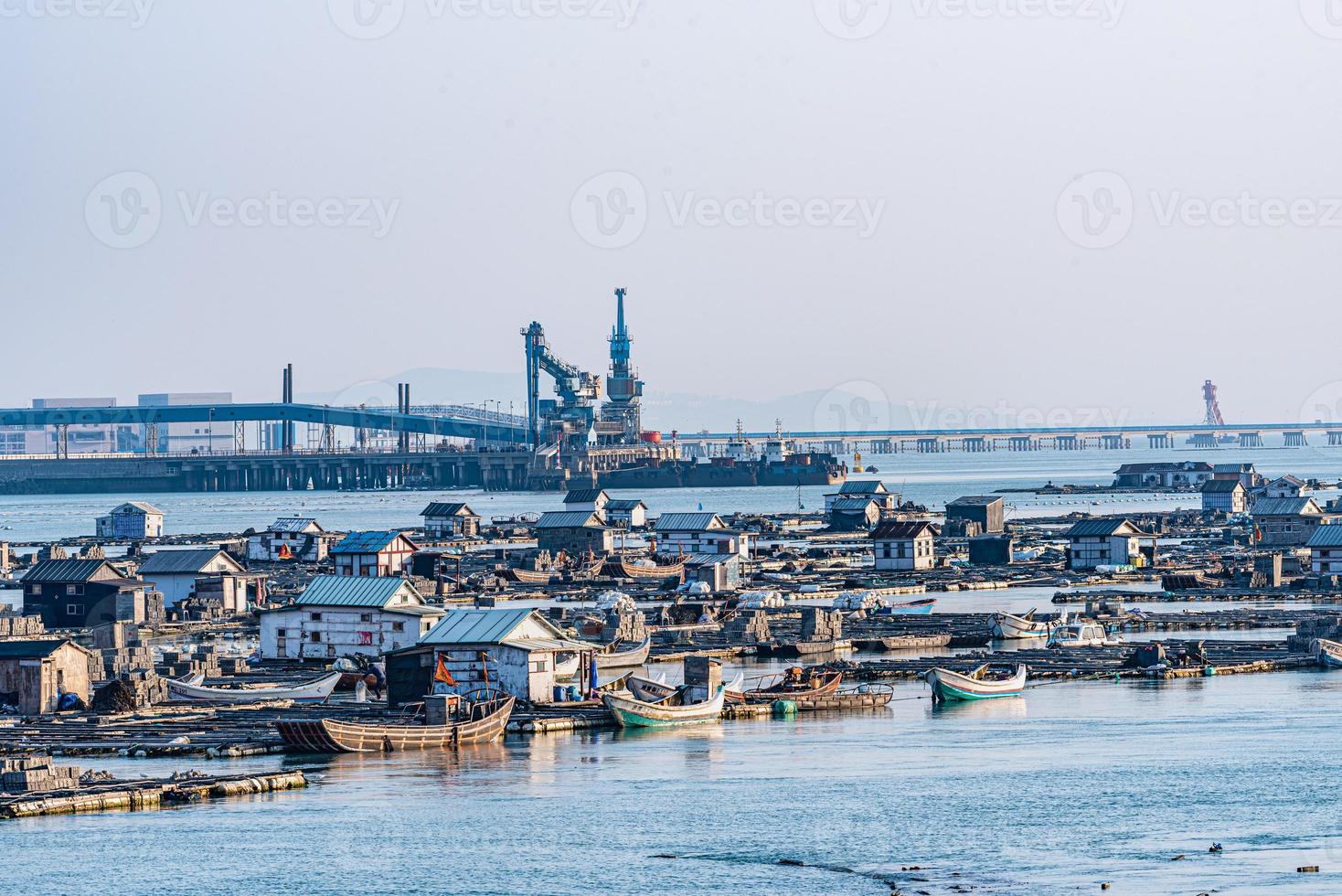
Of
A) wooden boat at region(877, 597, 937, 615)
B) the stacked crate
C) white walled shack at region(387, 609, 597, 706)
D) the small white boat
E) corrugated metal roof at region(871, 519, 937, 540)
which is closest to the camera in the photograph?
the stacked crate

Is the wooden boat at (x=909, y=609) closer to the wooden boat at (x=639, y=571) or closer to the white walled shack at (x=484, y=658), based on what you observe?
the wooden boat at (x=639, y=571)

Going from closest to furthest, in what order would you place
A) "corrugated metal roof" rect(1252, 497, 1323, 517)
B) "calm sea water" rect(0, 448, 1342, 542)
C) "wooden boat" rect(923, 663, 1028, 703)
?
"wooden boat" rect(923, 663, 1028, 703)
"corrugated metal roof" rect(1252, 497, 1323, 517)
"calm sea water" rect(0, 448, 1342, 542)

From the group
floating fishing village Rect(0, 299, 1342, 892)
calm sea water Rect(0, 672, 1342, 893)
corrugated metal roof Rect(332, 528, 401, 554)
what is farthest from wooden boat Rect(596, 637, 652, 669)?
corrugated metal roof Rect(332, 528, 401, 554)

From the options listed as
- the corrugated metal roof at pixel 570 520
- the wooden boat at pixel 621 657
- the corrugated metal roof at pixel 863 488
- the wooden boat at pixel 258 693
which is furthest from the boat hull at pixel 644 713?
the corrugated metal roof at pixel 863 488

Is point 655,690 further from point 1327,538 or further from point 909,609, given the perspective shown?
point 1327,538

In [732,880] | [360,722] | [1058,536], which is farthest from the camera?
[1058,536]

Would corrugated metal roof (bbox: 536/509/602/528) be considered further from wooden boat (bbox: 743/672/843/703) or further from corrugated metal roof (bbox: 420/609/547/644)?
corrugated metal roof (bbox: 420/609/547/644)

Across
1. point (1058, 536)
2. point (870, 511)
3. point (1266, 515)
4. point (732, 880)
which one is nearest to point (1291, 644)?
point (732, 880)

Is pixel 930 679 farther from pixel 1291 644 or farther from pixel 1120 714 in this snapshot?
pixel 1291 644
